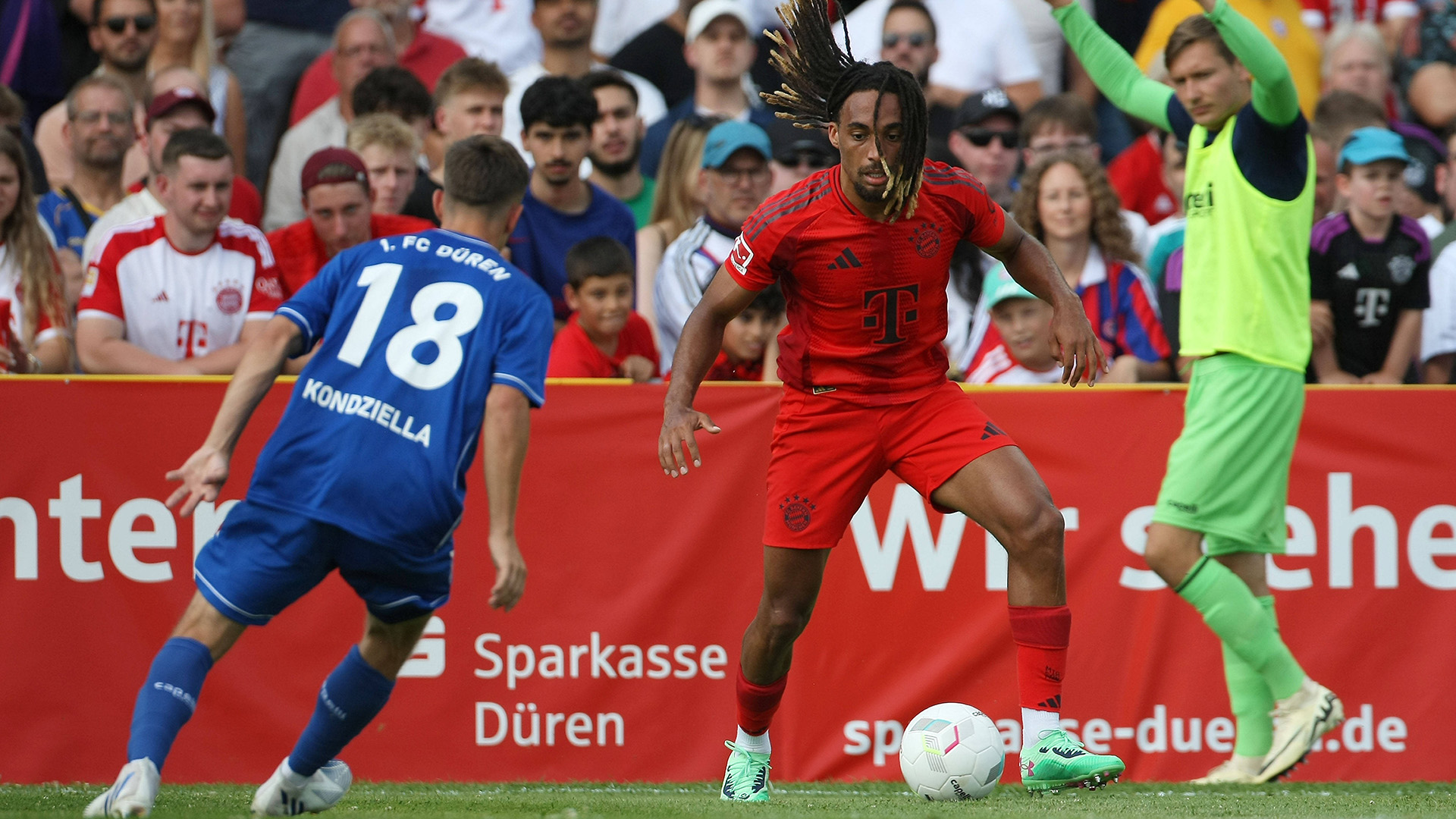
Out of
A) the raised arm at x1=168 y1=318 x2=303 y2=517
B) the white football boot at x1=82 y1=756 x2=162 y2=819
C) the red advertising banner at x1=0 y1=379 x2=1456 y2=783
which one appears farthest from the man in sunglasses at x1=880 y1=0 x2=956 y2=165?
the white football boot at x1=82 y1=756 x2=162 y2=819

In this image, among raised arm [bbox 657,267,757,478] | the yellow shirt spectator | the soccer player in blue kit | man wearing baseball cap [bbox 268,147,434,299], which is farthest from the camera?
the yellow shirt spectator

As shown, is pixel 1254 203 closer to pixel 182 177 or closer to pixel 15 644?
pixel 182 177

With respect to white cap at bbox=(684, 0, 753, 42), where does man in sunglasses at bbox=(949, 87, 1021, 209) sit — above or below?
below

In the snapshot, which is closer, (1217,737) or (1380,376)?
(1217,737)

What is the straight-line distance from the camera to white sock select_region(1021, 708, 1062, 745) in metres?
5.36

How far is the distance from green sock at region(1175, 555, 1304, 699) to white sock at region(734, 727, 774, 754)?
187 cm

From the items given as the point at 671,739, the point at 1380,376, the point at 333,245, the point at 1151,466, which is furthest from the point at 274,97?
the point at 1380,376

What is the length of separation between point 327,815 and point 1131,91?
15.2 feet

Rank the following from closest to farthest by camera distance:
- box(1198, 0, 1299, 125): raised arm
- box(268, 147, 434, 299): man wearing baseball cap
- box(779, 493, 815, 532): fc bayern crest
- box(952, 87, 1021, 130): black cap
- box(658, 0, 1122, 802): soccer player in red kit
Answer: box(658, 0, 1122, 802): soccer player in red kit
box(779, 493, 815, 532): fc bayern crest
box(1198, 0, 1299, 125): raised arm
box(268, 147, 434, 299): man wearing baseball cap
box(952, 87, 1021, 130): black cap

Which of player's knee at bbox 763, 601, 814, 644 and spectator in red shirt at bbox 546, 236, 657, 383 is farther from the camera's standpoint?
spectator in red shirt at bbox 546, 236, 657, 383

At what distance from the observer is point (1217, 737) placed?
7.31m

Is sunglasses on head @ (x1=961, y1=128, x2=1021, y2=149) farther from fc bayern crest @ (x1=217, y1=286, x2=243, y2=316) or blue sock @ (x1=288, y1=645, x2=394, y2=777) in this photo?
blue sock @ (x1=288, y1=645, x2=394, y2=777)

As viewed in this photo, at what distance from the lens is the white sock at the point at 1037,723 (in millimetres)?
5355

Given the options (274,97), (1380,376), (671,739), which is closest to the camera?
(671,739)
